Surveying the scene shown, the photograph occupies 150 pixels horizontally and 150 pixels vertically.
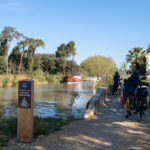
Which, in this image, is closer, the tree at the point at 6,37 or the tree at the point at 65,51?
the tree at the point at 6,37

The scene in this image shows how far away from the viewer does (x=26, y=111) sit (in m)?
5.49

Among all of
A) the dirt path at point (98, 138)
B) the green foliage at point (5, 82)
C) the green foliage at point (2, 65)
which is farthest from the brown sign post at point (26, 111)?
the green foliage at point (2, 65)

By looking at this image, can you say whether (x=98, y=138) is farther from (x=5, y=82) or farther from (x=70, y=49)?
(x=70, y=49)

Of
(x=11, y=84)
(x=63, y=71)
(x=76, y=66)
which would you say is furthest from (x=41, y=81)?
(x=76, y=66)

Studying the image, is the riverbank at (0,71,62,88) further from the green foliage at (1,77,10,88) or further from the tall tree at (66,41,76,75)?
the tall tree at (66,41,76,75)

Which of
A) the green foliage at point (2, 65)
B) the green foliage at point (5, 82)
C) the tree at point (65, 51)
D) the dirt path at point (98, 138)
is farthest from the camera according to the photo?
the tree at point (65, 51)

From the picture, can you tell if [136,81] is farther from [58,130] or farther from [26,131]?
[26,131]

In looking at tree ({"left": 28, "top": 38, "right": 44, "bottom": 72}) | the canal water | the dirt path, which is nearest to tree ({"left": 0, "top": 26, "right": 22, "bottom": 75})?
tree ({"left": 28, "top": 38, "right": 44, "bottom": 72})

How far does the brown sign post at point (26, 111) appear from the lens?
5.46 meters

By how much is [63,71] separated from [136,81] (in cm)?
6754

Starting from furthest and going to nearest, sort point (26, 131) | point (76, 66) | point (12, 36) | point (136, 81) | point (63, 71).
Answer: point (76, 66) < point (63, 71) < point (12, 36) < point (136, 81) < point (26, 131)

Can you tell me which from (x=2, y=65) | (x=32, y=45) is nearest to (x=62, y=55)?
(x=32, y=45)

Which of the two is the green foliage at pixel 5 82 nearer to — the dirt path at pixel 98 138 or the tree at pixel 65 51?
the dirt path at pixel 98 138

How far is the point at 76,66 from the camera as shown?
83.9m
